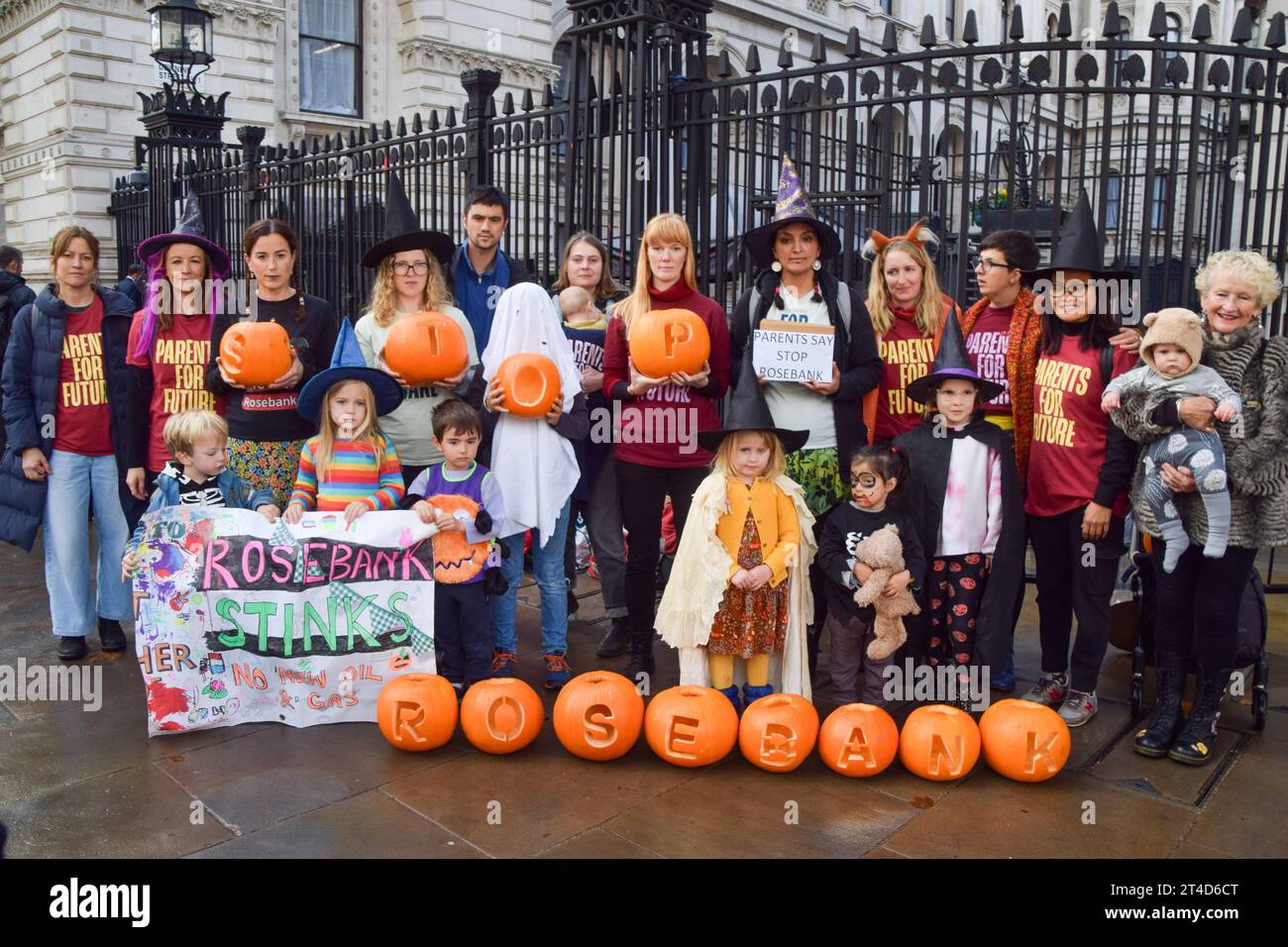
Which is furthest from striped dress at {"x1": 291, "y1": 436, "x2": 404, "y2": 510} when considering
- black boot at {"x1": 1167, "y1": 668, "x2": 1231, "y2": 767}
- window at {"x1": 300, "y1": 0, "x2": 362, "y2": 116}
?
window at {"x1": 300, "y1": 0, "x2": 362, "y2": 116}

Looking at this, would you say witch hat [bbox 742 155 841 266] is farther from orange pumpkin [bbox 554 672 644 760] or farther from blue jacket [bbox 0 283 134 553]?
blue jacket [bbox 0 283 134 553]

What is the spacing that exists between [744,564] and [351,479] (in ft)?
5.89

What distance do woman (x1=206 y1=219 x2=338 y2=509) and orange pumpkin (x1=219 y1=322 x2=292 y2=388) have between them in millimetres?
85

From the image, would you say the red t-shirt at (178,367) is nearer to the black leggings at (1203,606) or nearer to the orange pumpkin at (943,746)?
the orange pumpkin at (943,746)

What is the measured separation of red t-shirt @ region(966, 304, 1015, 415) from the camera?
4668 mm

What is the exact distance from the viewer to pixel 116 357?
534 centimetres

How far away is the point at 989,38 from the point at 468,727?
3675 cm

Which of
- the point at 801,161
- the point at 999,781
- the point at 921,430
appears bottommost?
the point at 999,781

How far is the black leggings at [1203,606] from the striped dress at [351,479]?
335 centimetres

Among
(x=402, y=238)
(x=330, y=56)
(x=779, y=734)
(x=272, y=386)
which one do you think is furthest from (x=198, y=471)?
(x=330, y=56)

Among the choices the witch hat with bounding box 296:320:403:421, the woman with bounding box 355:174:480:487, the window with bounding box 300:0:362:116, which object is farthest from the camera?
the window with bounding box 300:0:362:116

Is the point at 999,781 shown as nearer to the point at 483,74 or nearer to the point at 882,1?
the point at 483,74

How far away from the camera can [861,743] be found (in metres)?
3.92

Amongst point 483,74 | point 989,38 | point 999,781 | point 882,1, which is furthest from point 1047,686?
point 989,38
